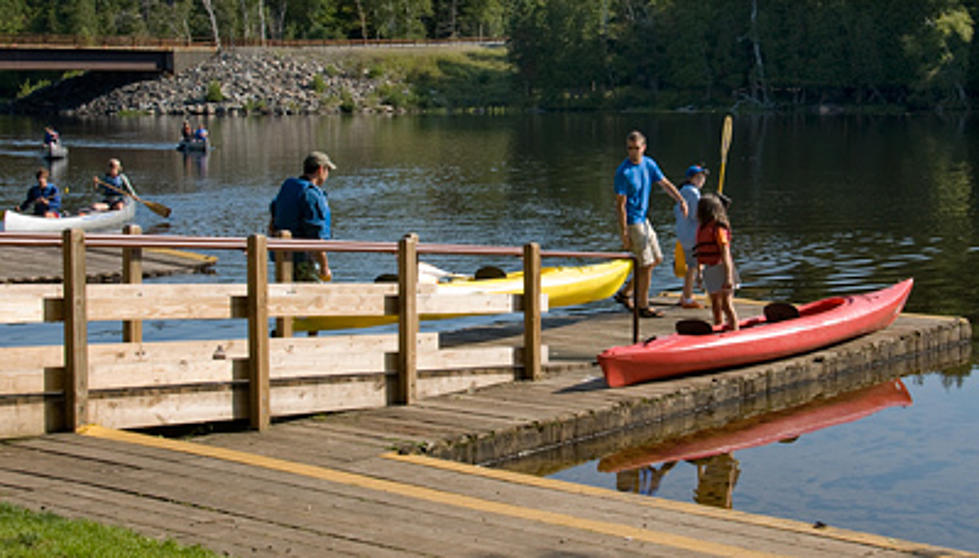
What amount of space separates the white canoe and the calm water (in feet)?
7.33

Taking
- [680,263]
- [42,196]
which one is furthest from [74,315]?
[42,196]

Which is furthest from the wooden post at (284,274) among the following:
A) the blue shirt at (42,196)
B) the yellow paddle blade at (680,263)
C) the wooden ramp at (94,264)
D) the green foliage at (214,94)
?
the green foliage at (214,94)

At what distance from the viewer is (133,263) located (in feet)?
38.0

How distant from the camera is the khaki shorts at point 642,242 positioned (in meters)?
15.4

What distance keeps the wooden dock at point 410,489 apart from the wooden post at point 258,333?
0.23 m

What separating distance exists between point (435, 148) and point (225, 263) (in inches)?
1754

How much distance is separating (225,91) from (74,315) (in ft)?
371

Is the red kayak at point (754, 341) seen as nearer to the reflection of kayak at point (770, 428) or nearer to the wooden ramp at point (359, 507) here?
the reflection of kayak at point (770, 428)

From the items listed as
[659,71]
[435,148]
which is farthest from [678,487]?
[659,71]

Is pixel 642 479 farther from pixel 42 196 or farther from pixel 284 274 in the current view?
pixel 42 196

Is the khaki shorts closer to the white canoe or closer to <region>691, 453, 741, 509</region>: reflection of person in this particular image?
<region>691, 453, 741, 509</region>: reflection of person

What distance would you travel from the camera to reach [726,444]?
13117 millimetres

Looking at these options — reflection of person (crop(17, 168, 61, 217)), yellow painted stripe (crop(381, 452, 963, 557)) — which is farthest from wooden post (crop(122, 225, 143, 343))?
reflection of person (crop(17, 168, 61, 217))

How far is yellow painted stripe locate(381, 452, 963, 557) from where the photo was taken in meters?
7.89
